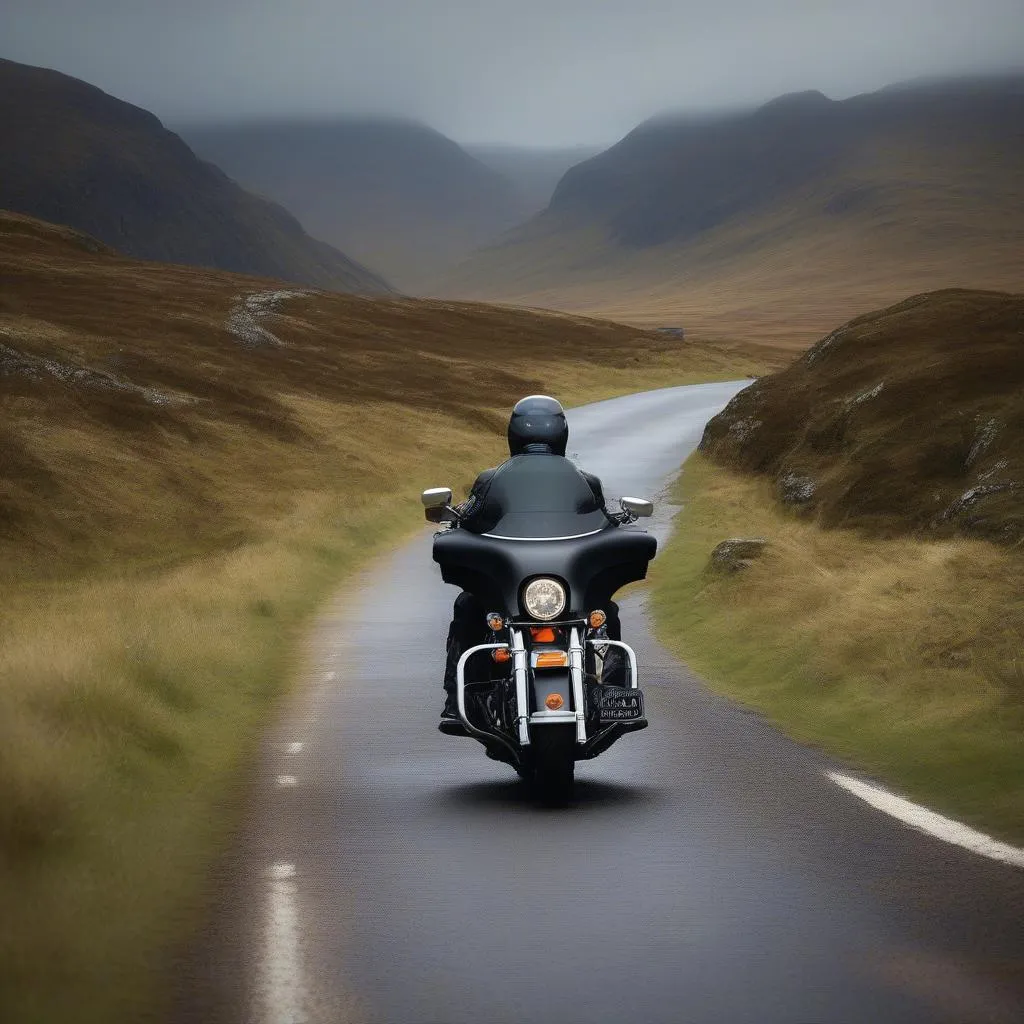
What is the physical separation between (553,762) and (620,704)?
0.54 m

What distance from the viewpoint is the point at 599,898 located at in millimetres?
8047

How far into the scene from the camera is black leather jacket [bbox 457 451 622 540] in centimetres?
1080

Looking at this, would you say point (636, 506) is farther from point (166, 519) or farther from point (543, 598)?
point (166, 519)

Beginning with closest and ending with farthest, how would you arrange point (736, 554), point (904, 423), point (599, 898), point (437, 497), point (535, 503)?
point (599, 898)
point (535, 503)
point (437, 497)
point (736, 554)
point (904, 423)

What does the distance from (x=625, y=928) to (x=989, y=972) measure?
5.28 ft

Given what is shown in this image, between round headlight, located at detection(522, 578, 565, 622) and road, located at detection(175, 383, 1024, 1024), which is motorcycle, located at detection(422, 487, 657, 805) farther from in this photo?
road, located at detection(175, 383, 1024, 1024)

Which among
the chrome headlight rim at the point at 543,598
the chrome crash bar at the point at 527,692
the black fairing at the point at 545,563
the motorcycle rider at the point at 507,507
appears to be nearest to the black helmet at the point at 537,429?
the motorcycle rider at the point at 507,507

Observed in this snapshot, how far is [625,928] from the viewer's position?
24.5 feet

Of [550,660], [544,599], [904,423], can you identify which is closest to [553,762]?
[550,660]

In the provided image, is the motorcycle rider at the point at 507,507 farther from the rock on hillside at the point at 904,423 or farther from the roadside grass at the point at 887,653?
the rock on hillside at the point at 904,423

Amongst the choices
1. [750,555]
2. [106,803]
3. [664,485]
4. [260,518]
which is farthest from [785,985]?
[664,485]

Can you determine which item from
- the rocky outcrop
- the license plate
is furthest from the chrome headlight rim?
the rocky outcrop

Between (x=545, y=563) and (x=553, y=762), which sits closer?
(x=553, y=762)

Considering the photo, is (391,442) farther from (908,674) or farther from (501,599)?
(501,599)
